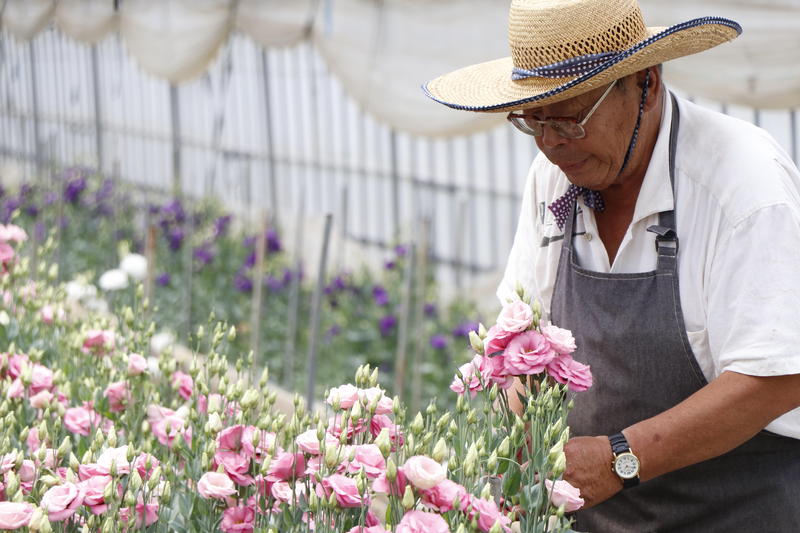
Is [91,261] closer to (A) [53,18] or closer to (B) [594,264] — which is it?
(A) [53,18]

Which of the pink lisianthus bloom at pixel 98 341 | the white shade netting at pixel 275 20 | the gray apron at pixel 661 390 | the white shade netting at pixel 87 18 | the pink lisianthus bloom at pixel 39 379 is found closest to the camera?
the gray apron at pixel 661 390

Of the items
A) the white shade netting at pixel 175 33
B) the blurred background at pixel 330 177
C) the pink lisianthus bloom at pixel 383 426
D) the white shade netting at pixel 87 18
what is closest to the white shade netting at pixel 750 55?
the blurred background at pixel 330 177

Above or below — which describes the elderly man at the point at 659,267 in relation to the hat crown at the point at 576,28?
below

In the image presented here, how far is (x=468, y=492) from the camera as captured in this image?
56.0 inches

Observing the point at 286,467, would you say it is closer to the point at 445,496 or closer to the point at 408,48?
the point at 445,496

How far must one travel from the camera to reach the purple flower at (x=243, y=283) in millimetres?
5285

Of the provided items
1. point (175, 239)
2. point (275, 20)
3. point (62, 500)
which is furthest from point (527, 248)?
point (175, 239)

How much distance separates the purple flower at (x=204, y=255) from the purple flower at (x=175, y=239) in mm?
144

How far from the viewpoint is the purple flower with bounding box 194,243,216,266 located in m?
5.50

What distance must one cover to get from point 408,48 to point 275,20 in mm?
1152

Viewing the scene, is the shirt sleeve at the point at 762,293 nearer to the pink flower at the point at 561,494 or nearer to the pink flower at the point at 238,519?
the pink flower at the point at 561,494

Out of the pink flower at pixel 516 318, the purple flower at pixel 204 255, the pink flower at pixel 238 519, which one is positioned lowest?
the purple flower at pixel 204 255

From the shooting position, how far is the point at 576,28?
179 cm

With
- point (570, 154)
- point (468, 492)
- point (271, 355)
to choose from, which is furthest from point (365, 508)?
point (271, 355)
